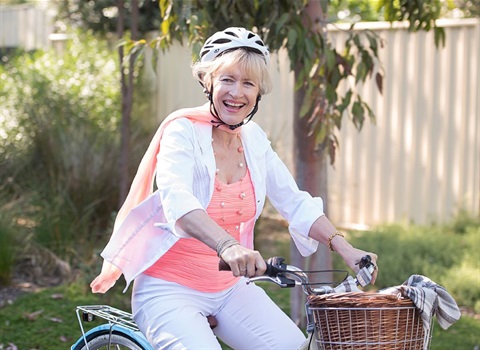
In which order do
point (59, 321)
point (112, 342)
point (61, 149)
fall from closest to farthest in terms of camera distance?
1. point (112, 342)
2. point (59, 321)
3. point (61, 149)

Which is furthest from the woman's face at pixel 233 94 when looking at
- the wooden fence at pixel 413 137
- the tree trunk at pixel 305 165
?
the wooden fence at pixel 413 137

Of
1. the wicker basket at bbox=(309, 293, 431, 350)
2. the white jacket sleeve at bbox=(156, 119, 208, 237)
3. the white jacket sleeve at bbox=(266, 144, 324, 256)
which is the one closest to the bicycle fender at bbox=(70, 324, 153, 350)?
the white jacket sleeve at bbox=(156, 119, 208, 237)

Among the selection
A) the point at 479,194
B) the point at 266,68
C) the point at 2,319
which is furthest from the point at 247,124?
the point at 479,194

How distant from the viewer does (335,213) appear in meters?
11.0

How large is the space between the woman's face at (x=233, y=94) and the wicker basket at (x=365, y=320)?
0.86 meters

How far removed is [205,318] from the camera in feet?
11.1

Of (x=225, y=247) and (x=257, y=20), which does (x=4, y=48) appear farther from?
(x=225, y=247)

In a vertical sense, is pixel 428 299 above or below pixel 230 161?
below

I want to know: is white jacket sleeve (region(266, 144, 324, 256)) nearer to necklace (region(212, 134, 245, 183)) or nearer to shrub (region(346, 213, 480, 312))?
necklace (region(212, 134, 245, 183))

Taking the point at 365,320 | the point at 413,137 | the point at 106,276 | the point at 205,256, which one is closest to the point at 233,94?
the point at 205,256

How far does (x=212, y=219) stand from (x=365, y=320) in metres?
0.74

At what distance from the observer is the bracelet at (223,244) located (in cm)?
299

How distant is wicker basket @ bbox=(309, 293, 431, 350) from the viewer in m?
2.81

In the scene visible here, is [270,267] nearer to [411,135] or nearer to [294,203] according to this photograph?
[294,203]
